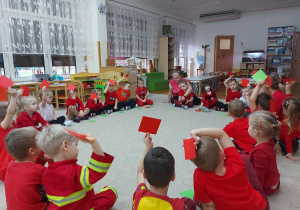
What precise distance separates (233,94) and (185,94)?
3.24 feet

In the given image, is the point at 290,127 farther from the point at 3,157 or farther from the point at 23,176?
the point at 3,157

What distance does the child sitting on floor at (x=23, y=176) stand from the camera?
107 centimetres

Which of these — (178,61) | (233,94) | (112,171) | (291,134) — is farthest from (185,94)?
(178,61)

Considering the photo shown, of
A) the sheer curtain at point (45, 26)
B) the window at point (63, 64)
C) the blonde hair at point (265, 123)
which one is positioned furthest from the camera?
the window at point (63, 64)

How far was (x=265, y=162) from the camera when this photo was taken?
1.38 meters

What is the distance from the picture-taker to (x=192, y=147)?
904 millimetres

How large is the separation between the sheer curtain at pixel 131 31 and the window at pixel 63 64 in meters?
1.14

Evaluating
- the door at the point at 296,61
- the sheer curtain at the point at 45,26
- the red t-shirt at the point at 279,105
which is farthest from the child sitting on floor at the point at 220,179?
the door at the point at 296,61

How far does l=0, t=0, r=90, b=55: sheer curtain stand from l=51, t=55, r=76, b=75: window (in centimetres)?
38

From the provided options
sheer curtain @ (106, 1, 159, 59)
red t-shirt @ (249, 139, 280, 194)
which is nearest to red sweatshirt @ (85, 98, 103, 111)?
sheer curtain @ (106, 1, 159, 59)

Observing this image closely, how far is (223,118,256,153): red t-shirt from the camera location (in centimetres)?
185

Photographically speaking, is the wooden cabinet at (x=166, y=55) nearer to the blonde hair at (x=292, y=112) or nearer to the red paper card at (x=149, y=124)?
the blonde hair at (x=292, y=112)

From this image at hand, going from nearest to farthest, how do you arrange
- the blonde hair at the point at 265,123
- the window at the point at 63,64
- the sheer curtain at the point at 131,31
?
the blonde hair at the point at 265,123 → the window at the point at 63,64 → the sheer curtain at the point at 131,31

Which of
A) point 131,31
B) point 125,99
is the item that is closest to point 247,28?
point 131,31
